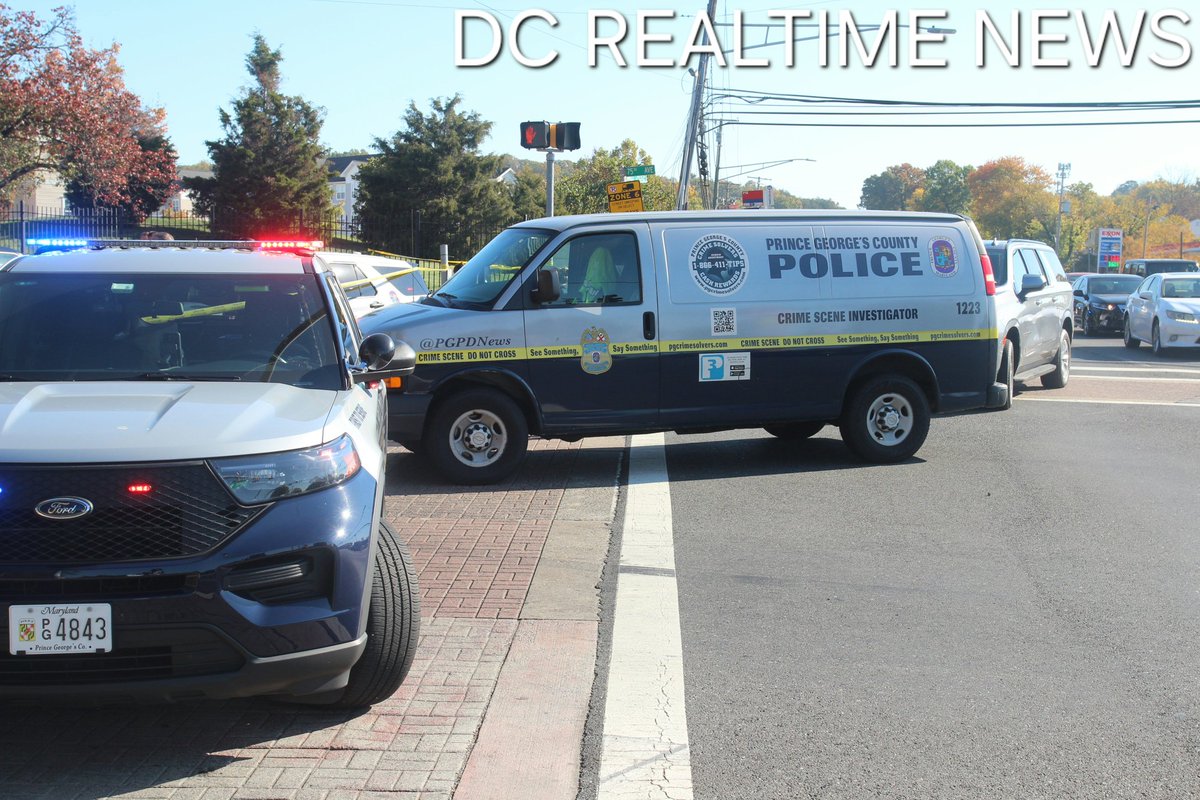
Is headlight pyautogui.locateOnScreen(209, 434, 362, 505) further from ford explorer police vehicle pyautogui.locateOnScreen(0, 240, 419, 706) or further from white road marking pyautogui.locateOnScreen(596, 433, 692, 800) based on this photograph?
white road marking pyautogui.locateOnScreen(596, 433, 692, 800)

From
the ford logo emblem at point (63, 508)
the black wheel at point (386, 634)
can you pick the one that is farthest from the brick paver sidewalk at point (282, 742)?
the ford logo emblem at point (63, 508)

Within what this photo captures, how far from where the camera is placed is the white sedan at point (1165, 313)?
2339 cm

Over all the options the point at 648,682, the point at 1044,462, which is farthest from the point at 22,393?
the point at 1044,462

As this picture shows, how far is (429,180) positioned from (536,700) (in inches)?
2000

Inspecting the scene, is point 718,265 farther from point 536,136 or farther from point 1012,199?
point 1012,199

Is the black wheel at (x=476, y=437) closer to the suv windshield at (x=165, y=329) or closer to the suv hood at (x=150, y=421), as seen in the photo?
the suv windshield at (x=165, y=329)

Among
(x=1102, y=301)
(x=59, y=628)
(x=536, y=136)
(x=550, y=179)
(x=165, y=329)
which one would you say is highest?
(x=536, y=136)

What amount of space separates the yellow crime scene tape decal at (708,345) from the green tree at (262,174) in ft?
125

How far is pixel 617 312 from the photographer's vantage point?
968 centimetres

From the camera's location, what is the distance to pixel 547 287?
938 cm

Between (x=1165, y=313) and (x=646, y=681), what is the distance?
21.7 metres

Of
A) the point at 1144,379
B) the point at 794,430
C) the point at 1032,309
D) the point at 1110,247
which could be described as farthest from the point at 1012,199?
the point at 794,430

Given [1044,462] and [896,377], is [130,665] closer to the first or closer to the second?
[896,377]

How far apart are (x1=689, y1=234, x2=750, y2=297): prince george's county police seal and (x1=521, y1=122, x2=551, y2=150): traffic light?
677 centimetres
